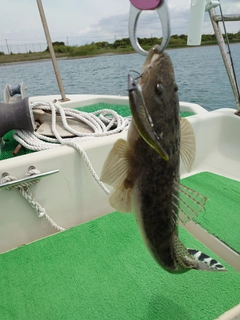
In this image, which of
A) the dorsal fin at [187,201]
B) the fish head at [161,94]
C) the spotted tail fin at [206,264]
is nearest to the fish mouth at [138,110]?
the fish head at [161,94]

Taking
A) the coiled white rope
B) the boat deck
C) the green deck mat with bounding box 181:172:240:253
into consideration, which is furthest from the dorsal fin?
the green deck mat with bounding box 181:172:240:253

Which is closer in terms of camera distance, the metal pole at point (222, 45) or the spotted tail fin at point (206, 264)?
the spotted tail fin at point (206, 264)

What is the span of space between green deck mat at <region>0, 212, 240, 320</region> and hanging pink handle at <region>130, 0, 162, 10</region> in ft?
5.90

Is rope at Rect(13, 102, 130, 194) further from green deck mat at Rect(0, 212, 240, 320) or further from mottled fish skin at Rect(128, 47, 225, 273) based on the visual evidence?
mottled fish skin at Rect(128, 47, 225, 273)

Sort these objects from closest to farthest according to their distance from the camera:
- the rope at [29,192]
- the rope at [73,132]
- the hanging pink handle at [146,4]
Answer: the hanging pink handle at [146,4] → the rope at [29,192] → the rope at [73,132]

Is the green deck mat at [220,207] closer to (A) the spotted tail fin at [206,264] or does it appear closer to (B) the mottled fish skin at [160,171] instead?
(A) the spotted tail fin at [206,264]

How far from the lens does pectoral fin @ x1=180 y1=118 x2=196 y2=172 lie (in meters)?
1.31

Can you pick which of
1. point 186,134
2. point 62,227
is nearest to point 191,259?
point 186,134

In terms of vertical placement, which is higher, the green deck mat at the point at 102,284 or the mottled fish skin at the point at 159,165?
the mottled fish skin at the point at 159,165

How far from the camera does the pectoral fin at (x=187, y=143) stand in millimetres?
1308

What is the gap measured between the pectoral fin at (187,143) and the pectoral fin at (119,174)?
286 millimetres

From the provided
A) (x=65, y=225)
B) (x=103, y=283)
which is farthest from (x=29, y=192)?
(x=103, y=283)

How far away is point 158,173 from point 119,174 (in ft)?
0.52

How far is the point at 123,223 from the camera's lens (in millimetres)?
2783
